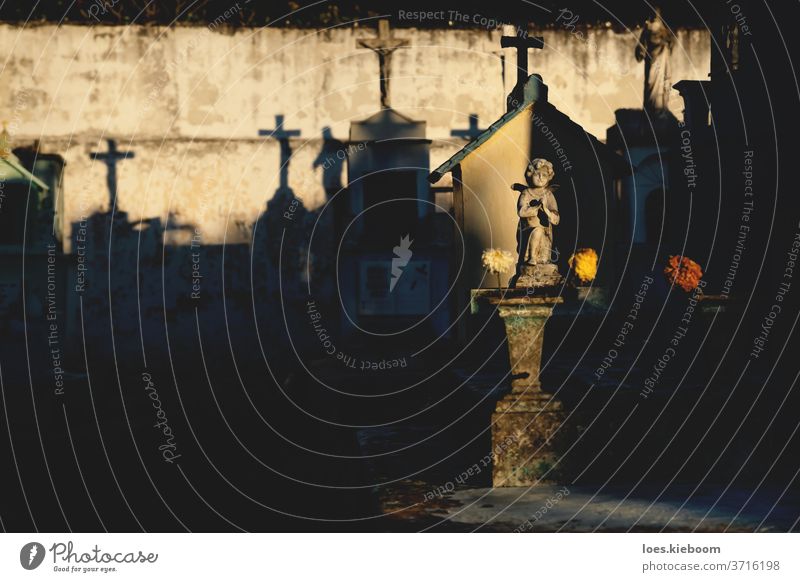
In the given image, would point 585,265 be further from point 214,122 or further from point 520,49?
point 214,122

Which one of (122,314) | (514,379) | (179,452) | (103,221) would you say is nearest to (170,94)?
(103,221)

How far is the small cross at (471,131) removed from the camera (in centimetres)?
2442

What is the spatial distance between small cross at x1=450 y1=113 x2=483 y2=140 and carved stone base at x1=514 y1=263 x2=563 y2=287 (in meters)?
12.0

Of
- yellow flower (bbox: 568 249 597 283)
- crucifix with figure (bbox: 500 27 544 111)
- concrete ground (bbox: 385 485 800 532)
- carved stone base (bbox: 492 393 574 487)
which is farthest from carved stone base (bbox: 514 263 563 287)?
crucifix with figure (bbox: 500 27 544 111)

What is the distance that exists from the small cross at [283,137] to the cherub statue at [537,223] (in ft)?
39.2

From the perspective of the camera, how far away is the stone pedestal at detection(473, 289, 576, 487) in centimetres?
1126

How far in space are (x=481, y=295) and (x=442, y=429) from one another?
90.6 inches

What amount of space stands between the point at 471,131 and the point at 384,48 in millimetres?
2432

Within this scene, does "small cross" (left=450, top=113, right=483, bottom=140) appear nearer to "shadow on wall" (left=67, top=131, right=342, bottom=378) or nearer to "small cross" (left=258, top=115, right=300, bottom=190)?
"shadow on wall" (left=67, top=131, right=342, bottom=378)

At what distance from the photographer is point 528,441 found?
11.3 meters

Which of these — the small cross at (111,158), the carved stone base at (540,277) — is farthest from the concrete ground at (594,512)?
the small cross at (111,158)

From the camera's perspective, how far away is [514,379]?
1144cm

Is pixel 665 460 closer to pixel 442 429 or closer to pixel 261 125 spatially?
pixel 442 429

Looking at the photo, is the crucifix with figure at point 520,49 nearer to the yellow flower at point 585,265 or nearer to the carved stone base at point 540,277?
the yellow flower at point 585,265
